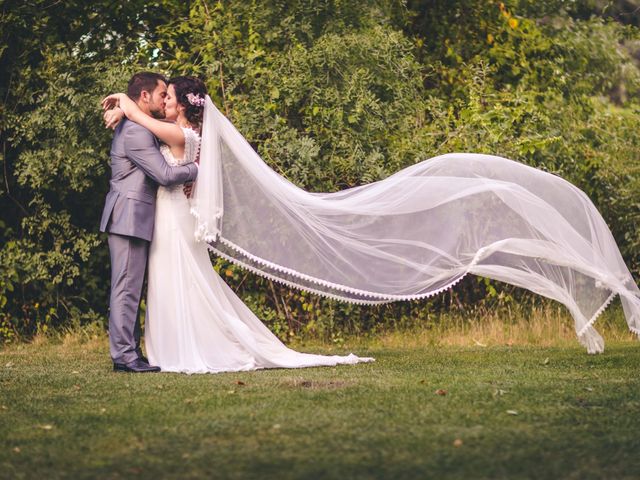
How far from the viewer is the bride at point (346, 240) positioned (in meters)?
8.24

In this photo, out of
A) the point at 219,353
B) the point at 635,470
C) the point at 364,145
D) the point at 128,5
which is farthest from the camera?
the point at 128,5

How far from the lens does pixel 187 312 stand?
8.26 m

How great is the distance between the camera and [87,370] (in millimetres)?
8492

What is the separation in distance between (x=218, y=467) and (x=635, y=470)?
180 centimetres

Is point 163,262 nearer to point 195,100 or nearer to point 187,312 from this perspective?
point 187,312

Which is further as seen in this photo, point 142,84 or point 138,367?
point 142,84

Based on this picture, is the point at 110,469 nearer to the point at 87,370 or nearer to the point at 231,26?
the point at 87,370

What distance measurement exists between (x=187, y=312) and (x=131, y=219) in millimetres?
850

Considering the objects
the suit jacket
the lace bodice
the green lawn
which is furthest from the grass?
the lace bodice

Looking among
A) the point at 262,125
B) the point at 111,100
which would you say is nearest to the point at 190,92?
the point at 111,100

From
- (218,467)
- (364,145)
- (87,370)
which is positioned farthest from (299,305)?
(218,467)

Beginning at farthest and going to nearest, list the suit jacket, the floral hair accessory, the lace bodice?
the floral hair accessory < the lace bodice < the suit jacket

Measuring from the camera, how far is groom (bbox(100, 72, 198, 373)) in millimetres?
8109

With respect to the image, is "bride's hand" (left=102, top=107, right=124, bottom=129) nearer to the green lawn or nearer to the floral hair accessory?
the floral hair accessory
